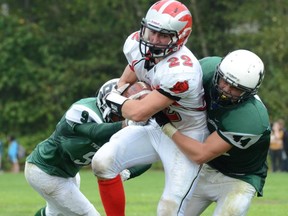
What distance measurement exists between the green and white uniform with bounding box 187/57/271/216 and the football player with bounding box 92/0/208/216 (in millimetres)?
211

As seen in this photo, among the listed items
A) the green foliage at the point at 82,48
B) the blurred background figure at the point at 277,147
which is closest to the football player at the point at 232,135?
the blurred background figure at the point at 277,147

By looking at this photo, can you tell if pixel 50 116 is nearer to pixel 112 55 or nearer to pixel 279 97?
pixel 112 55

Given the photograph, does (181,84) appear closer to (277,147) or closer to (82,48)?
(277,147)

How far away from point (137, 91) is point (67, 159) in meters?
1.05

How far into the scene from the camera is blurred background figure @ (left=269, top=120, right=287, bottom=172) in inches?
853

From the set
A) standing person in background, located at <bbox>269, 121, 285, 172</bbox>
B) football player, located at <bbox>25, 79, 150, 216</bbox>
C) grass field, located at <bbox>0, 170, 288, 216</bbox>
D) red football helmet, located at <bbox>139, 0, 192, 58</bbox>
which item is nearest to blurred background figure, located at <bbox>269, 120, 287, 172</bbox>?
standing person in background, located at <bbox>269, 121, 285, 172</bbox>

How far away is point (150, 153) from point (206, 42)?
74.8 ft

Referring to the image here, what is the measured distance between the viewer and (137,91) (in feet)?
21.7

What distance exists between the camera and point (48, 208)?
7672 millimetres

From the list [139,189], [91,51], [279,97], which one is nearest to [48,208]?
[139,189]

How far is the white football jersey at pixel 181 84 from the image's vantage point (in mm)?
6184

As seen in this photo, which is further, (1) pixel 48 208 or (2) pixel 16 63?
(2) pixel 16 63

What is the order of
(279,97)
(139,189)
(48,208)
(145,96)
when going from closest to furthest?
(145,96), (48,208), (139,189), (279,97)

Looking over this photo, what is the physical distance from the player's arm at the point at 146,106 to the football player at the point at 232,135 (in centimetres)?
28
